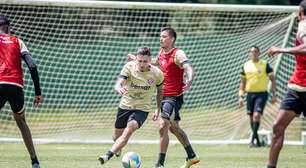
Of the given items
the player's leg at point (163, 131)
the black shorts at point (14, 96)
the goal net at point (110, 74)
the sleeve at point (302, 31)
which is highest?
the sleeve at point (302, 31)

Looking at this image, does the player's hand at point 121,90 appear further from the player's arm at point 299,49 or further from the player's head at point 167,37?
the player's arm at point 299,49

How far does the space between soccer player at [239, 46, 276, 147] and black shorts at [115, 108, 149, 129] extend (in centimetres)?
638

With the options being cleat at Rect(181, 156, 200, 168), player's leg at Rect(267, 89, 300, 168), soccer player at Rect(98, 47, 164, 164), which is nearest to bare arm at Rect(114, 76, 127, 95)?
soccer player at Rect(98, 47, 164, 164)

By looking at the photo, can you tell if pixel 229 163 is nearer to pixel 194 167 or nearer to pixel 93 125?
pixel 194 167

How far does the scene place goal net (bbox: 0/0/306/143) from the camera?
63.5 feet

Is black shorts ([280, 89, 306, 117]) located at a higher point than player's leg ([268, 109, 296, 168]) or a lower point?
higher

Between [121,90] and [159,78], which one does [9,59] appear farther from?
[159,78]

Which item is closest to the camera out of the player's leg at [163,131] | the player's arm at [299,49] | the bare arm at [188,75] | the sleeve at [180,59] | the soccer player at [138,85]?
the player's arm at [299,49]

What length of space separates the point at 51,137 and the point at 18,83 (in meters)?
8.29

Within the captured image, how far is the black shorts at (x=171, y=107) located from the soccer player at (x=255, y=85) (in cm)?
570

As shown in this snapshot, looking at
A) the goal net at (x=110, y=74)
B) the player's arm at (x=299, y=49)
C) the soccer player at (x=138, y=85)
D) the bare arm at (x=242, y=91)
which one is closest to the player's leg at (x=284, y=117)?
the player's arm at (x=299, y=49)

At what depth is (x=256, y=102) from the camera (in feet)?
58.5

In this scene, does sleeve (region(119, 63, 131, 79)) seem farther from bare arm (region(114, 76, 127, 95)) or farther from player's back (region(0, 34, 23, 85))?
player's back (region(0, 34, 23, 85))

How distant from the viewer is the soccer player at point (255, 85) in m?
17.8
